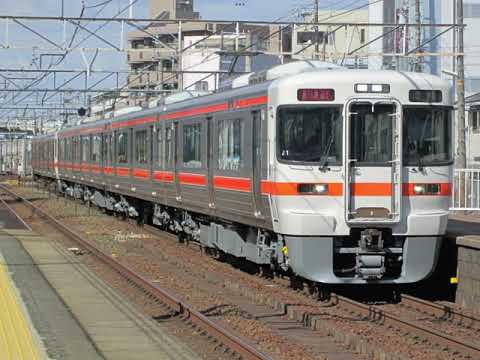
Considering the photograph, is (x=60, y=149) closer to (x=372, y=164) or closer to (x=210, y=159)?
(x=210, y=159)

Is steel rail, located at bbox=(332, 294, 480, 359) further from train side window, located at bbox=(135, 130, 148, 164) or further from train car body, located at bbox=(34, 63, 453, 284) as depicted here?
train side window, located at bbox=(135, 130, 148, 164)

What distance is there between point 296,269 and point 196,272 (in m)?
4.06

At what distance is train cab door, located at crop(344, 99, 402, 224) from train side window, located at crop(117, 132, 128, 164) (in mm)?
13741

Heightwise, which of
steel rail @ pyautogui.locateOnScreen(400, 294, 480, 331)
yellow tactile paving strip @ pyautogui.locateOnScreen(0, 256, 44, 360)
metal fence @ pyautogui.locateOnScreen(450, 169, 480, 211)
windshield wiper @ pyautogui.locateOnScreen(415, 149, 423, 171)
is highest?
windshield wiper @ pyautogui.locateOnScreen(415, 149, 423, 171)

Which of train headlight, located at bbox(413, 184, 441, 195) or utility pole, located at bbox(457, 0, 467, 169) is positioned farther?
utility pole, located at bbox(457, 0, 467, 169)

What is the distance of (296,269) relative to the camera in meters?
12.1

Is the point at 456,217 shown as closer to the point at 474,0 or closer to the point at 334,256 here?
the point at 334,256

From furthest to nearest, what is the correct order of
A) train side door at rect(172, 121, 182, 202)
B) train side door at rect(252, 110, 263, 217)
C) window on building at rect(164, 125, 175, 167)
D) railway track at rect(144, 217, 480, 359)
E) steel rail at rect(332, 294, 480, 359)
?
window on building at rect(164, 125, 175, 167), train side door at rect(172, 121, 182, 202), train side door at rect(252, 110, 263, 217), railway track at rect(144, 217, 480, 359), steel rail at rect(332, 294, 480, 359)

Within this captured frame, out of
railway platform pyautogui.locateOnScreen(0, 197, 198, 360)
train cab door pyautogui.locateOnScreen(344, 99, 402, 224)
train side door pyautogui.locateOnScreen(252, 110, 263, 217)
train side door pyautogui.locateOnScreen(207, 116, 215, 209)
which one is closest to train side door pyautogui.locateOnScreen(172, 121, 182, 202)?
train side door pyautogui.locateOnScreen(207, 116, 215, 209)

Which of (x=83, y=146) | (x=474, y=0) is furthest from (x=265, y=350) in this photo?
(x=474, y=0)

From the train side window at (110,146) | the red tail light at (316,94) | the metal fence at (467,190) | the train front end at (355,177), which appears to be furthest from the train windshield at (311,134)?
the train side window at (110,146)

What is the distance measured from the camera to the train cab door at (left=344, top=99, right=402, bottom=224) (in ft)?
39.1

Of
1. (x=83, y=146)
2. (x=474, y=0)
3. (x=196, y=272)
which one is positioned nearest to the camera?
(x=196, y=272)

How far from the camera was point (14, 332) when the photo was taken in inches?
387
